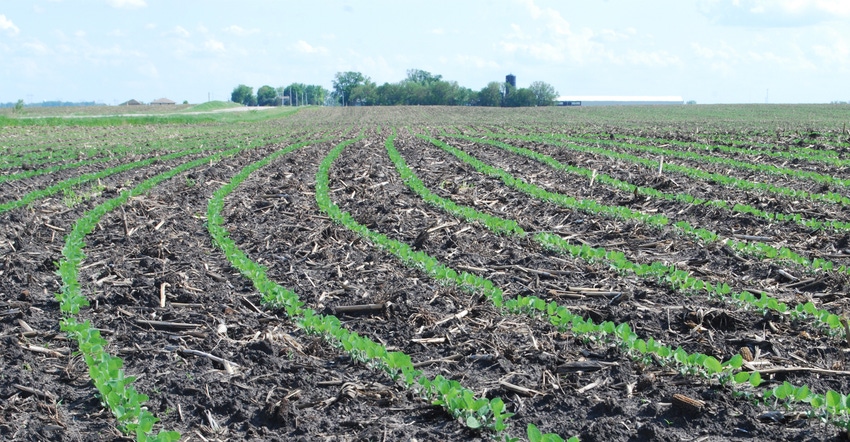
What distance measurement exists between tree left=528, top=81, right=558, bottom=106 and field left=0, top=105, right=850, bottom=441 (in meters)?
99.4

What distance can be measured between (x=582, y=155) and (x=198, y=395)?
1495 cm

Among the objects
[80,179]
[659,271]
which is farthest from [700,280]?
[80,179]

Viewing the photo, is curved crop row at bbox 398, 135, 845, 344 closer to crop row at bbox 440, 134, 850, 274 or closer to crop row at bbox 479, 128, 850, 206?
crop row at bbox 440, 134, 850, 274

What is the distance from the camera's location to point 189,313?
629cm

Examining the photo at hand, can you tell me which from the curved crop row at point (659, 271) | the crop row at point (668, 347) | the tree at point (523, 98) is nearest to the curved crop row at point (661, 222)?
the curved crop row at point (659, 271)

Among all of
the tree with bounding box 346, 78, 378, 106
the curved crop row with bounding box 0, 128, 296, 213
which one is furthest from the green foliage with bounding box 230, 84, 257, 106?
the curved crop row with bounding box 0, 128, 296, 213

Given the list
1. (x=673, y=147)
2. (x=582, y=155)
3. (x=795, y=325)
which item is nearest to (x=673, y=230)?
(x=795, y=325)

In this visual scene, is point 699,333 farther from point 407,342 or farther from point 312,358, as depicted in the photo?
point 312,358

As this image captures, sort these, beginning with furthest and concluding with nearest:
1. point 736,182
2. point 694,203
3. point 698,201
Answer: point 736,182 → point 698,201 → point 694,203

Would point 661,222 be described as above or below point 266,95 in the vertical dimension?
below

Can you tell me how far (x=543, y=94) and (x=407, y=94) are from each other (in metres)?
26.6

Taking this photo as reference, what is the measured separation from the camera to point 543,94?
111 meters

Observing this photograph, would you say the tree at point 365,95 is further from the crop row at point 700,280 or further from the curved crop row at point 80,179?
the crop row at point 700,280

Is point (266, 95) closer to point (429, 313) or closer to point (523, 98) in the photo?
point (523, 98)
